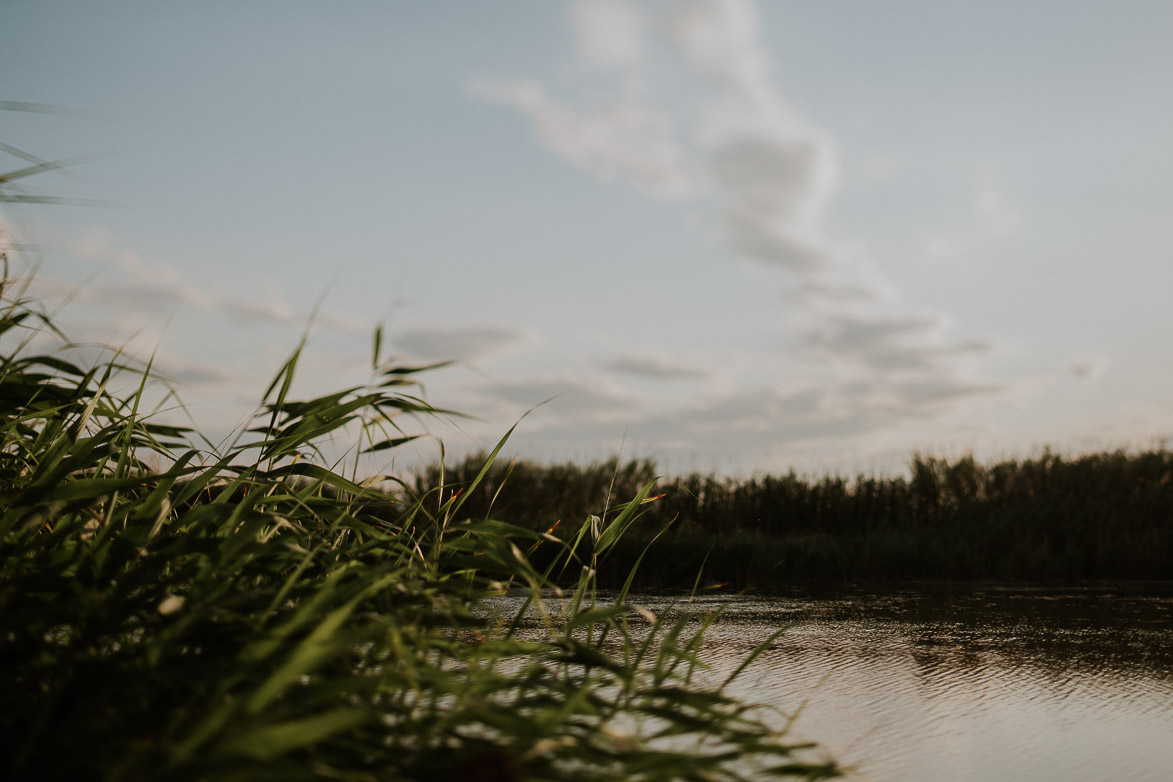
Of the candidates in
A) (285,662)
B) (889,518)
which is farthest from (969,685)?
(889,518)

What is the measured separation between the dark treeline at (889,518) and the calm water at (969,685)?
108cm

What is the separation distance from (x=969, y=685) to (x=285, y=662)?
1372mm

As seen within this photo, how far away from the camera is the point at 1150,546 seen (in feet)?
14.5

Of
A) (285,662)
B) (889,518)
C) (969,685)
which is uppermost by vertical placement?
(889,518)

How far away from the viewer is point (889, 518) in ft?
19.9

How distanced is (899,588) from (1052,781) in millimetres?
2763

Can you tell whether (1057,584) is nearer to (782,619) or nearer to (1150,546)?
(1150,546)

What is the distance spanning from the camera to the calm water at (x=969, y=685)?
1.22 m

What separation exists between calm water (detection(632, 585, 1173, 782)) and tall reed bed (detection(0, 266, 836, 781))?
8.6 inches

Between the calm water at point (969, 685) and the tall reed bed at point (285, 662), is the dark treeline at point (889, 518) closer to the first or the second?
the calm water at point (969, 685)

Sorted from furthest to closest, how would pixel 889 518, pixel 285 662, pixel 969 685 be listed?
pixel 889 518
pixel 969 685
pixel 285 662

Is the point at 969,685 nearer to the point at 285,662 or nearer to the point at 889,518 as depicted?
the point at 285,662

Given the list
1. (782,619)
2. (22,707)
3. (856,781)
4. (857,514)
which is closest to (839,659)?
(782,619)

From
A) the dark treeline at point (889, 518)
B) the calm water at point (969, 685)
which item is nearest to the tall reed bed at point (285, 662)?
the calm water at point (969, 685)
